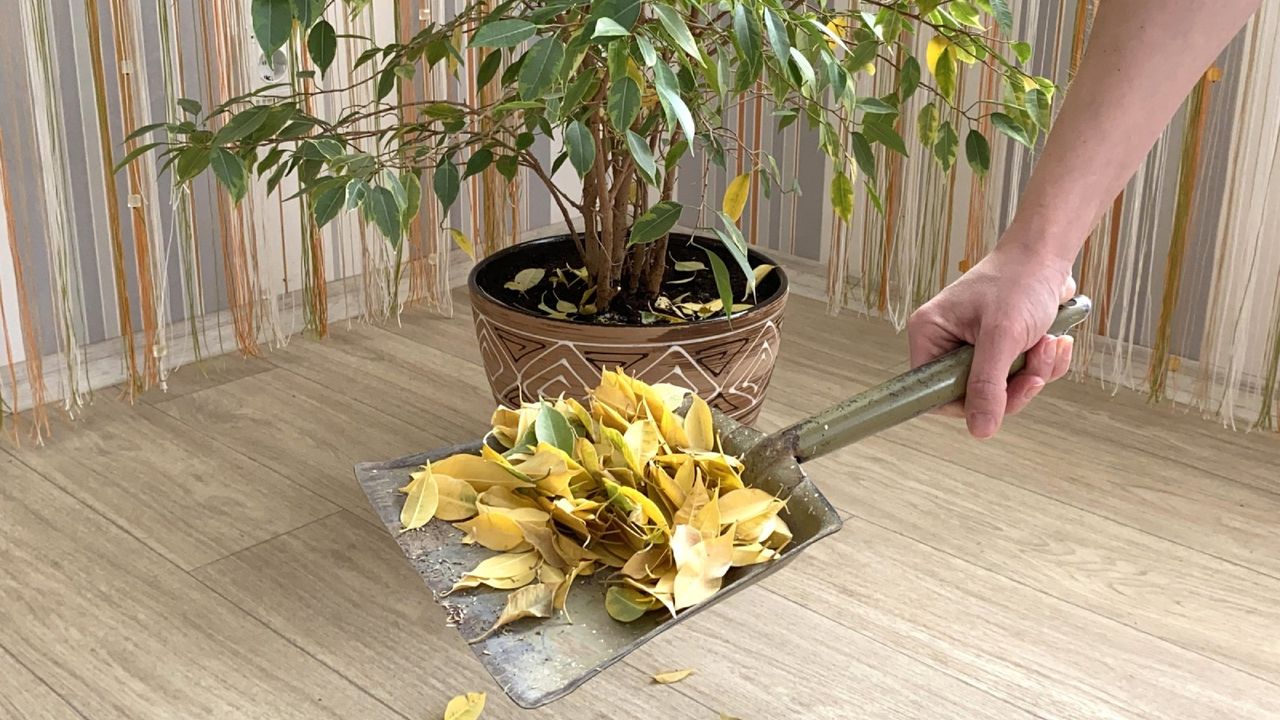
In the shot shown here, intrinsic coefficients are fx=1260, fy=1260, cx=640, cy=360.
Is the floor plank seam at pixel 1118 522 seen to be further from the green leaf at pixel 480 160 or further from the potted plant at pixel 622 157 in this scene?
the green leaf at pixel 480 160

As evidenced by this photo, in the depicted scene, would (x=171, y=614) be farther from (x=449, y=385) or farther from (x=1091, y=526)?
(x=1091, y=526)

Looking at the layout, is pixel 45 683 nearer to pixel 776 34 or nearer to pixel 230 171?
pixel 230 171

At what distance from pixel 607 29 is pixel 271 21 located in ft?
1.21

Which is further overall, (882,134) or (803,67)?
(882,134)

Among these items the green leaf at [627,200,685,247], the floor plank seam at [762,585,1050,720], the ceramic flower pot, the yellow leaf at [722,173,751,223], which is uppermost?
the green leaf at [627,200,685,247]

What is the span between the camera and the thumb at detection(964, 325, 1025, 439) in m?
0.89

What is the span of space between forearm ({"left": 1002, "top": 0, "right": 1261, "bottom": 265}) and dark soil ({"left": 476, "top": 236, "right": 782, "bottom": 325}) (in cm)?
55

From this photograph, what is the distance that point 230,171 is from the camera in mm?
1228

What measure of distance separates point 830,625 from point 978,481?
1.34ft

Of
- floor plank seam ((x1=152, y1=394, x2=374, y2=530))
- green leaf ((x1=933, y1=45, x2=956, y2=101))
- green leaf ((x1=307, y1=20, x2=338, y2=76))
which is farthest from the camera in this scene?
floor plank seam ((x1=152, y1=394, x2=374, y2=530))

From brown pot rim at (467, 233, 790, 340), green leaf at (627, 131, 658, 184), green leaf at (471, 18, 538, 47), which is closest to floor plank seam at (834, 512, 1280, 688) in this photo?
brown pot rim at (467, 233, 790, 340)

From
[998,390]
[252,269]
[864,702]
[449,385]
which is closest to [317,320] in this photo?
[252,269]

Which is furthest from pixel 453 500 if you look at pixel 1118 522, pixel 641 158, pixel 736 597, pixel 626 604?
pixel 1118 522

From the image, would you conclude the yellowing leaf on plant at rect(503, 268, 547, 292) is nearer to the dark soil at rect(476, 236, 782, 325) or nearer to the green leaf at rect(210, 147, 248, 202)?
the dark soil at rect(476, 236, 782, 325)
